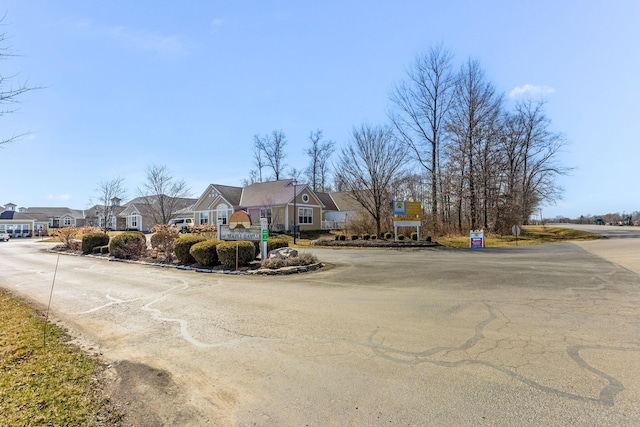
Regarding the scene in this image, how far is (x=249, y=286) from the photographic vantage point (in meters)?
9.89

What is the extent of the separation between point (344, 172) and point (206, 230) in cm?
1413

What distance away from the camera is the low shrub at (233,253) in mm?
13094

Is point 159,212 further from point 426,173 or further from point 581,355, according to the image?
point 581,355

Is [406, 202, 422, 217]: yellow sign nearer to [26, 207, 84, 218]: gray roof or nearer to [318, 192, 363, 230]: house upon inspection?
[318, 192, 363, 230]: house

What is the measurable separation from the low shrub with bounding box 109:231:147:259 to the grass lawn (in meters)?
12.4

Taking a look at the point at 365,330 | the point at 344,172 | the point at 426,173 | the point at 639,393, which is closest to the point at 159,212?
the point at 344,172

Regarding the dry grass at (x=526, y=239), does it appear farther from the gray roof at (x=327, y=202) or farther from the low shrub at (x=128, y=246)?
the low shrub at (x=128, y=246)

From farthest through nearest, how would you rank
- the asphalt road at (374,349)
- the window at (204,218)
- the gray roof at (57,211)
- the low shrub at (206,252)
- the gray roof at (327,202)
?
1. the gray roof at (57,211)
2. the gray roof at (327,202)
3. the window at (204,218)
4. the low shrub at (206,252)
5. the asphalt road at (374,349)

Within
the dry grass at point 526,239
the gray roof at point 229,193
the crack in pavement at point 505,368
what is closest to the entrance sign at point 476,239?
the dry grass at point 526,239

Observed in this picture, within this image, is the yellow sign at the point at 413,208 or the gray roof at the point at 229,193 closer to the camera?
the yellow sign at the point at 413,208

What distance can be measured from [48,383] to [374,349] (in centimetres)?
393

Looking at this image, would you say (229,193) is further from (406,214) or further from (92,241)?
(406,214)

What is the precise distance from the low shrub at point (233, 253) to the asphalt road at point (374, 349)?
313 centimetres

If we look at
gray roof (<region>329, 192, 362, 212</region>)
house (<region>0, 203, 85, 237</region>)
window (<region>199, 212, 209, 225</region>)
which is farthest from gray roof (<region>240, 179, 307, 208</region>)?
house (<region>0, 203, 85, 237</region>)
